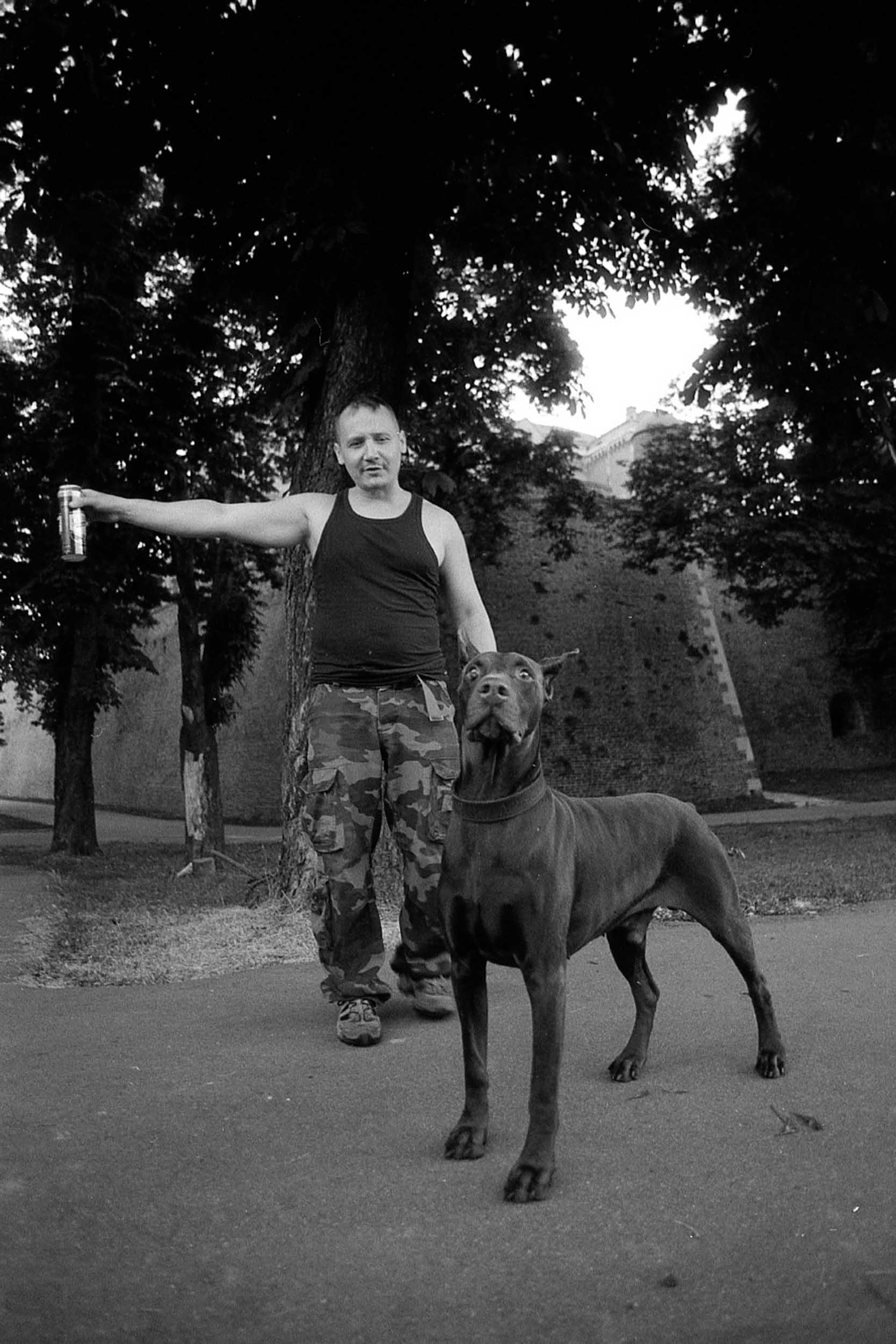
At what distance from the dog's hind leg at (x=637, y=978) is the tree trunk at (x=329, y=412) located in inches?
161

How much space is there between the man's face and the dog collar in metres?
1.81

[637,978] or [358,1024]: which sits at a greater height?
[637,978]

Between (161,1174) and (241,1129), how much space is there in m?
0.40

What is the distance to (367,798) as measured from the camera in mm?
4520

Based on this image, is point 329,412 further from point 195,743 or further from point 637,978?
point 195,743

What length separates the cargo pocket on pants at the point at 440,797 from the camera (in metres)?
4.52

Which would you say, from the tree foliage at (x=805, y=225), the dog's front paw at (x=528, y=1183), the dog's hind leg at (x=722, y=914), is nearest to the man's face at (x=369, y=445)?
the dog's hind leg at (x=722, y=914)

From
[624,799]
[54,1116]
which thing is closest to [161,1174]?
[54,1116]

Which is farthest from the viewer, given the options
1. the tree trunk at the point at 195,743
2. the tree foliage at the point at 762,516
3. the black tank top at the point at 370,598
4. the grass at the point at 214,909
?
the tree foliage at the point at 762,516

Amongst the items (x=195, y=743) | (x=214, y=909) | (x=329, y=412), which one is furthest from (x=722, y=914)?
(x=195, y=743)

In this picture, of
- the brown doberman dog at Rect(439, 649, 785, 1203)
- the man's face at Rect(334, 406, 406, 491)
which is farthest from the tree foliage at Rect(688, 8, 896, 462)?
the brown doberman dog at Rect(439, 649, 785, 1203)

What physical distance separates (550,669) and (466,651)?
0.93 ft

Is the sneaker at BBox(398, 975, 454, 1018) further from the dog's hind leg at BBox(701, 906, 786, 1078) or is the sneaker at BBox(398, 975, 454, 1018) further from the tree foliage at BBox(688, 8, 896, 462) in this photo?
the tree foliage at BBox(688, 8, 896, 462)

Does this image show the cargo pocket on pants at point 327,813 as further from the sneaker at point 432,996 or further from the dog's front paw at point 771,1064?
the dog's front paw at point 771,1064
